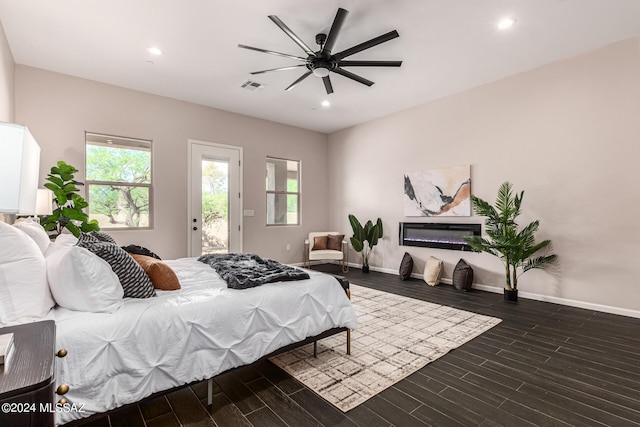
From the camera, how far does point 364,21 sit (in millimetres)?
3018

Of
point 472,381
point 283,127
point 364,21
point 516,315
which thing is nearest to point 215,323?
point 472,381

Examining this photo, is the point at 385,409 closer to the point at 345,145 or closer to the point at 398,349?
the point at 398,349

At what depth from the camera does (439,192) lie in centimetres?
509

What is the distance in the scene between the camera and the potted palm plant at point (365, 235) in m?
5.84

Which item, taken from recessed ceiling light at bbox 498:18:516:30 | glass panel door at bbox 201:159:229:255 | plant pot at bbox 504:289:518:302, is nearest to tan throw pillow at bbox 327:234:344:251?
glass panel door at bbox 201:159:229:255

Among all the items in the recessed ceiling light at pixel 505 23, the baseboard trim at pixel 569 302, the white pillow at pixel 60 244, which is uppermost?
the recessed ceiling light at pixel 505 23

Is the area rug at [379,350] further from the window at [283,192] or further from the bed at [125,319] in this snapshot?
the window at [283,192]

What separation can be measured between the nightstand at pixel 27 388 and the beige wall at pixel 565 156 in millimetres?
4868

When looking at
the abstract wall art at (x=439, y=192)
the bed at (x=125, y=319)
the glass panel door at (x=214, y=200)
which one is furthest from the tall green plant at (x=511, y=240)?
the glass panel door at (x=214, y=200)

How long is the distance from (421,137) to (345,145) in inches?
74.9

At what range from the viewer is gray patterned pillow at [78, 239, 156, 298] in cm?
182

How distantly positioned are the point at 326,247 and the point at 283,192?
4.90ft

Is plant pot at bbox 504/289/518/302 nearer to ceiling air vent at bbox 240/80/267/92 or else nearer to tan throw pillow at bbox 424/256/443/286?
tan throw pillow at bbox 424/256/443/286

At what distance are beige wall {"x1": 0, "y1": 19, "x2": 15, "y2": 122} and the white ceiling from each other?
128 mm
